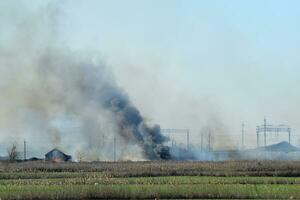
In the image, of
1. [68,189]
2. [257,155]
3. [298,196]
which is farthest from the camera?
[257,155]

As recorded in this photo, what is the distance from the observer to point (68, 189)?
34188mm

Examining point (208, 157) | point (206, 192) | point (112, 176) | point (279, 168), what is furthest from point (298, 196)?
point (208, 157)

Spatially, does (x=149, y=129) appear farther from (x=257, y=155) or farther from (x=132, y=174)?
(x=132, y=174)

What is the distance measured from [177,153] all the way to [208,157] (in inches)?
292

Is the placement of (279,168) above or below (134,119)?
below

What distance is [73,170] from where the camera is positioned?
58281mm

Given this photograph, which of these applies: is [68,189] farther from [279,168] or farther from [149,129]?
[149,129]

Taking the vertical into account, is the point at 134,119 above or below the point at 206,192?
above

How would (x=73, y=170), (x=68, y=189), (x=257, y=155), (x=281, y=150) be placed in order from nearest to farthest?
(x=68, y=189) < (x=73, y=170) < (x=257, y=155) < (x=281, y=150)

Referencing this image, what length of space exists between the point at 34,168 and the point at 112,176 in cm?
1355

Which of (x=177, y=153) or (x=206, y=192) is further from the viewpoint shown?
(x=177, y=153)

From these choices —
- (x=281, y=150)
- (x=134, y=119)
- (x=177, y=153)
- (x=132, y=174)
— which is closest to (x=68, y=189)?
(x=132, y=174)

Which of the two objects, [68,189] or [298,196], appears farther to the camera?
[68,189]

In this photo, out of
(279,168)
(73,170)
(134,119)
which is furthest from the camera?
(134,119)
